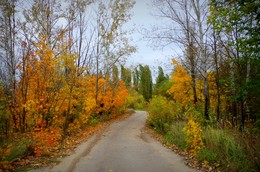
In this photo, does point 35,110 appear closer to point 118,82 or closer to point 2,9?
point 2,9

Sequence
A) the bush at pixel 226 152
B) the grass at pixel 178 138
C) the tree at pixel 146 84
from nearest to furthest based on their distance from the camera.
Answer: the bush at pixel 226 152, the grass at pixel 178 138, the tree at pixel 146 84

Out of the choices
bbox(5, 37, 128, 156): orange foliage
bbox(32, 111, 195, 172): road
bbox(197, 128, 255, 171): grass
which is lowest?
bbox(32, 111, 195, 172): road

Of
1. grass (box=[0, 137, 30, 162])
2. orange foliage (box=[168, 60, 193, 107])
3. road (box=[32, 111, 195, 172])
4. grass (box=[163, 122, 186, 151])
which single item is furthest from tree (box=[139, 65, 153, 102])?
grass (box=[0, 137, 30, 162])

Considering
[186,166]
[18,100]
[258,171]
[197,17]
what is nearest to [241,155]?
[258,171]

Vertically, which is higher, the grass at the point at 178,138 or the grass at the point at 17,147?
the grass at the point at 17,147

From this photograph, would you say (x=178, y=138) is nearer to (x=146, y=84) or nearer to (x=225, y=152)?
(x=225, y=152)

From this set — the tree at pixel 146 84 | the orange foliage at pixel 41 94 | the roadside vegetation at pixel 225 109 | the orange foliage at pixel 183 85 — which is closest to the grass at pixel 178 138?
the roadside vegetation at pixel 225 109

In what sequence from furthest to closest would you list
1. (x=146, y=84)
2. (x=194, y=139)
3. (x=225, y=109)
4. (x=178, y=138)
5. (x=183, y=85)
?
1. (x=146, y=84)
2. (x=183, y=85)
3. (x=225, y=109)
4. (x=178, y=138)
5. (x=194, y=139)

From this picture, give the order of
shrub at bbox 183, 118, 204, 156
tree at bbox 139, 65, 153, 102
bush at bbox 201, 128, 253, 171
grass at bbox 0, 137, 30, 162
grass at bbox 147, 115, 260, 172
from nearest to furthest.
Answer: grass at bbox 147, 115, 260, 172 < bush at bbox 201, 128, 253, 171 < grass at bbox 0, 137, 30, 162 < shrub at bbox 183, 118, 204, 156 < tree at bbox 139, 65, 153, 102

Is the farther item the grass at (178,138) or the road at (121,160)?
the grass at (178,138)

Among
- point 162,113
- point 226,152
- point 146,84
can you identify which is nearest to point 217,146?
point 226,152

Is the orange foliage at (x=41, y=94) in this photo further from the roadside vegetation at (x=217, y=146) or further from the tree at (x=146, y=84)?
the tree at (x=146, y=84)

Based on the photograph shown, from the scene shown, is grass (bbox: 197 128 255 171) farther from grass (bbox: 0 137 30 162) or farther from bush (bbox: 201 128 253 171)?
grass (bbox: 0 137 30 162)

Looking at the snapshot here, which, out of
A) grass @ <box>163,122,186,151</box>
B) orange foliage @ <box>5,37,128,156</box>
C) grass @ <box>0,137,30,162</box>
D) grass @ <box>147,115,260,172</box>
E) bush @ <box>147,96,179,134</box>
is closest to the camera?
grass @ <box>147,115,260,172</box>
